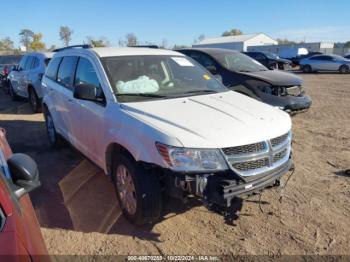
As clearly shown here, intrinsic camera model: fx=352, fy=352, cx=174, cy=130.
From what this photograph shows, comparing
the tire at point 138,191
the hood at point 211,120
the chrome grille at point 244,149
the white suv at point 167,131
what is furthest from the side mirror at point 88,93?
the chrome grille at point 244,149

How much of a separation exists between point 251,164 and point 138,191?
111 cm

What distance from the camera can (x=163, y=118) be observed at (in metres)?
3.43

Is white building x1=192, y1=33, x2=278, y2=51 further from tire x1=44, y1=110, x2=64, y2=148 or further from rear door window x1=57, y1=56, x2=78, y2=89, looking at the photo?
rear door window x1=57, y1=56, x2=78, y2=89

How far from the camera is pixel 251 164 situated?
330cm

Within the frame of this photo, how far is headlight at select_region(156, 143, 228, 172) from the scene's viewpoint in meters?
3.10

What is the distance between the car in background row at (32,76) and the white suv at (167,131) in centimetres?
558

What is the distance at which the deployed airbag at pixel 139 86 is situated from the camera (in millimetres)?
4109

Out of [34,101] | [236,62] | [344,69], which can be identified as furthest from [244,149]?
[344,69]

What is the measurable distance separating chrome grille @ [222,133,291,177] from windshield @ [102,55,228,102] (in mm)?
1245

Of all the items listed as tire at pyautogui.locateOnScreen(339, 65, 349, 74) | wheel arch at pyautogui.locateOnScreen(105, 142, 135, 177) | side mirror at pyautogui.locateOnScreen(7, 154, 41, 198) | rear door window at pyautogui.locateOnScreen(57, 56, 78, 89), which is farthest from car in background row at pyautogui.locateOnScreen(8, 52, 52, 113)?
tire at pyautogui.locateOnScreen(339, 65, 349, 74)

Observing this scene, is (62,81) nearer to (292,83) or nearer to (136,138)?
(136,138)

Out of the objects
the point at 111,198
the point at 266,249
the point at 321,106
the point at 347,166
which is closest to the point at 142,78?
the point at 111,198

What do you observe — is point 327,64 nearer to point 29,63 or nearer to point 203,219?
point 29,63

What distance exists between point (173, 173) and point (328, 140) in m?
4.86
